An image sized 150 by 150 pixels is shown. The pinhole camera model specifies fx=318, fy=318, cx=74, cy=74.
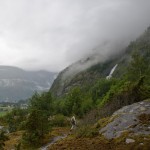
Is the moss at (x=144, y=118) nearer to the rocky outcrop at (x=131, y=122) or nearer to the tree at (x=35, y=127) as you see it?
the rocky outcrop at (x=131, y=122)

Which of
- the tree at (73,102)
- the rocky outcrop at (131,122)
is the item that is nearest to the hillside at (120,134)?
the rocky outcrop at (131,122)

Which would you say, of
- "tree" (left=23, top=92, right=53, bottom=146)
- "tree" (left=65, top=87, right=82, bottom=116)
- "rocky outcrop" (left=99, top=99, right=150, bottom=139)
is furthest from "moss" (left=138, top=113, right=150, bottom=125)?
"tree" (left=65, top=87, right=82, bottom=116)

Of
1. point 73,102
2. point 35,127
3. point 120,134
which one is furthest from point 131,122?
point 73,102

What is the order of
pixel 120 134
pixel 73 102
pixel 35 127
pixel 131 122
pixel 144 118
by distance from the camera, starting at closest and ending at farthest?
pixel 120 134 → pixel 144 118 → pixel 131 122 → pixel 35 127 → pixel 73 102

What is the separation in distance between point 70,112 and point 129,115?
10221 centimetres

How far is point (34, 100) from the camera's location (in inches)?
4107

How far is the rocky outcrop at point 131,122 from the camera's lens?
1372 inches

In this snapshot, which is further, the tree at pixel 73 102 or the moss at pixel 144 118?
the tree at pixel 73 102

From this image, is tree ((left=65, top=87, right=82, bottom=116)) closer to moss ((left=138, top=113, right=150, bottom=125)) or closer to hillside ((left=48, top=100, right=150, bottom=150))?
hillside ((left=48, top=100, right=150, bottom=150))

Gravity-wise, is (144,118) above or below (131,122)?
above

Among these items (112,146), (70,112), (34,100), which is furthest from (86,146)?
(70,112)

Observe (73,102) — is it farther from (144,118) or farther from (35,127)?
(144,118)

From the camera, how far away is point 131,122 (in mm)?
38406

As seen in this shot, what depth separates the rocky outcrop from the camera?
34.8 meters
